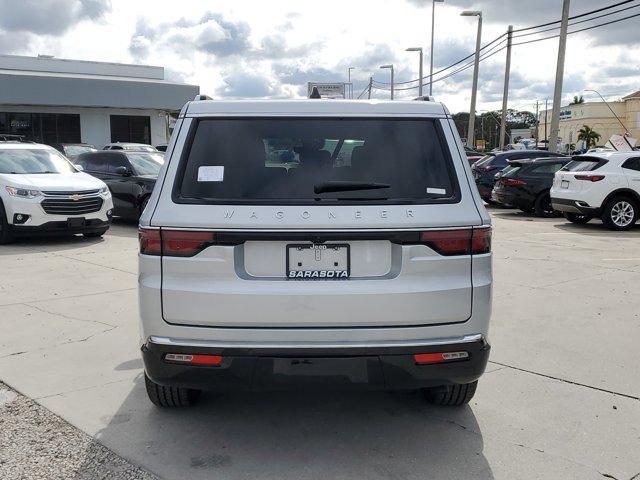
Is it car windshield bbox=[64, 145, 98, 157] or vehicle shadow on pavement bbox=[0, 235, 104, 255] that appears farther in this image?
car windshield bbox=[64, 145, 98, 157]

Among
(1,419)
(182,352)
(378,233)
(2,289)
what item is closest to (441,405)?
(378,233)

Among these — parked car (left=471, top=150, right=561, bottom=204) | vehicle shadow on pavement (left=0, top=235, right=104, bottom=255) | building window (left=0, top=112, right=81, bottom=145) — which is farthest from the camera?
building window (left=0, top=112, right=81, bottom=145)

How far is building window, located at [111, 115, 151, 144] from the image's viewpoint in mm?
37500

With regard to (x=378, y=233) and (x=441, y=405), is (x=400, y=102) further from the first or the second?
(x=441, y=405)

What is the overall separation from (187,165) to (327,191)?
738 mm

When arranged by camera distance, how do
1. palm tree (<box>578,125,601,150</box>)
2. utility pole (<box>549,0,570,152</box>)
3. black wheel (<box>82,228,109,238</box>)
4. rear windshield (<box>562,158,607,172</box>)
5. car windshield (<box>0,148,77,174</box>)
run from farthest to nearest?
palm tree (<box>578,125,601,150</box>), utility pole (<box>549,0,570,152</box>), rear windshield (<box>562,158,607,172</box>), black wheel (<box>82,228,109,238</box>), car windshield (<box>0,148,77,174</box>)

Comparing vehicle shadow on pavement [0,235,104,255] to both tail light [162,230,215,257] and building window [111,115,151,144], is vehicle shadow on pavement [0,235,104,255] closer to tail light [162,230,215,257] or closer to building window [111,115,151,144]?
tail light [162,230,215,257]

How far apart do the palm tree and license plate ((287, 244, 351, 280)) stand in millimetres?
92799

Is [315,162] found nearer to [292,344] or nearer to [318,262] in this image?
[318,262]

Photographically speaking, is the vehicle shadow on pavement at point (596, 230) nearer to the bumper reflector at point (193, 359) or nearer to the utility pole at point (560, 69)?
the utility pole at point (560, 69)

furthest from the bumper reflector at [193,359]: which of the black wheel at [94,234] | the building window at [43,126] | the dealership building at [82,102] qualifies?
the building window at [43,126]

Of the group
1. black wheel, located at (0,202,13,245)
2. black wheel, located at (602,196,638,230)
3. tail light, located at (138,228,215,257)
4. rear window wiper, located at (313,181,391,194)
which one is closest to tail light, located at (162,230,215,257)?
tail light, located at (138,228,215,257)

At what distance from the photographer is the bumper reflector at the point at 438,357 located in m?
3.25

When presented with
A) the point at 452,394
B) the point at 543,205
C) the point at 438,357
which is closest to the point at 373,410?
the point at 452,394
